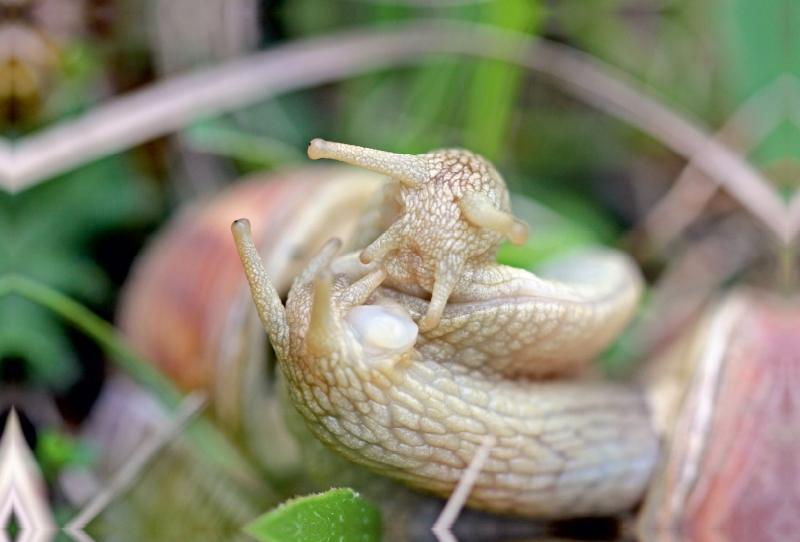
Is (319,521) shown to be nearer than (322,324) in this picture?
No

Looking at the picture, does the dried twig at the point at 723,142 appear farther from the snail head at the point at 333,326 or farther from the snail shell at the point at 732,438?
the snail head at the point at 333,326

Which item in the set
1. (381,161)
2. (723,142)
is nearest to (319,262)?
(381,161)

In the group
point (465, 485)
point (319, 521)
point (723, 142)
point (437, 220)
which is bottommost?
point (319, 521)

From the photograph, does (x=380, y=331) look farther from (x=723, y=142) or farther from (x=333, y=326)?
(x=723, y=142)

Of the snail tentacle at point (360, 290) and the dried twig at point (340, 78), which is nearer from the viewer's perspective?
the snail tentacle at point (360, 290)

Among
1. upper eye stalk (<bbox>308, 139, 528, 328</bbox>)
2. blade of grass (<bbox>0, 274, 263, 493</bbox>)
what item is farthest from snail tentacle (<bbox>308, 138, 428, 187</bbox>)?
blade of grass (<bbox>0, 274, 263, 493</bbox>)

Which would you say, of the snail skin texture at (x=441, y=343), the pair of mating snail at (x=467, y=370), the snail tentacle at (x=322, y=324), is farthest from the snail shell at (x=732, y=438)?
the snail tentacle at (x=322, y=324)
